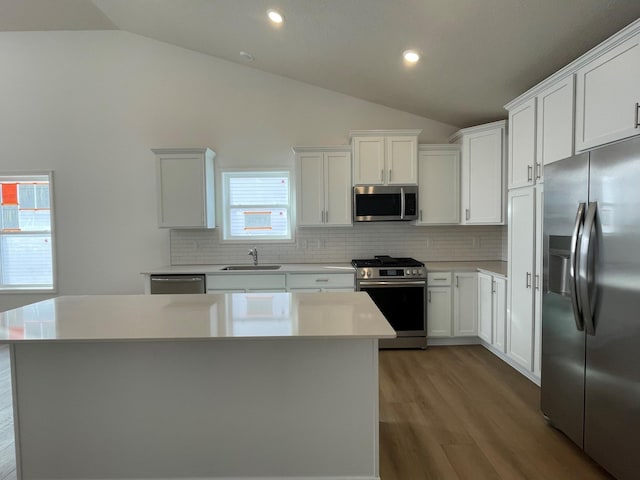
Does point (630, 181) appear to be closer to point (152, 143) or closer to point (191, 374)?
point (191, 374)

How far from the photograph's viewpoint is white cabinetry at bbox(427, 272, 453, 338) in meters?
3.73

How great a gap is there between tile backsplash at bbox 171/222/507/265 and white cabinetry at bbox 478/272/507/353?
0.69 metres

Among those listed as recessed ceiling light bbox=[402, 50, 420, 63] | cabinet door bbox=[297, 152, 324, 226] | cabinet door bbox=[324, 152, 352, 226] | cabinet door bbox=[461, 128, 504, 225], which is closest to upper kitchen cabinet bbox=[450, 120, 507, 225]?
cabinet door bbox=[461, 128, 504, 225]

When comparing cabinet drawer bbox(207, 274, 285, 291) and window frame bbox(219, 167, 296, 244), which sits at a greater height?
window frame bbox(219, 167, 296, 244)

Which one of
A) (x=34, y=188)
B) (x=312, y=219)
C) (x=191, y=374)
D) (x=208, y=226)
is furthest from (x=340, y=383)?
(x=34, y=188)

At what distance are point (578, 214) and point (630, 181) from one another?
1.02 feet

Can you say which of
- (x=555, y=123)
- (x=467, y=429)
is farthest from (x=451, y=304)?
(x=555, y=123)

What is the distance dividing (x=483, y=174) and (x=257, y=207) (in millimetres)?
2646

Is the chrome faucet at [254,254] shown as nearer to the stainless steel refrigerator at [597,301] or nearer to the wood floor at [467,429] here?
the wood floor at [467,429]

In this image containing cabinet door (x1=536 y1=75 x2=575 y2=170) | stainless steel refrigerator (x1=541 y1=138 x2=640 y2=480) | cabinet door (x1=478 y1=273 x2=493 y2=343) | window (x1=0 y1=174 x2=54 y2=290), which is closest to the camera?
stainless steel refrigerator (x1=541 y1=138 x2=640 y2=480)

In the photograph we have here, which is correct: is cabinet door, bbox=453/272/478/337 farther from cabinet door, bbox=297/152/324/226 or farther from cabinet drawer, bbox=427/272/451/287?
cabinet door, bbox=297/152/324/226

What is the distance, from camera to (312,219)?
393 cm

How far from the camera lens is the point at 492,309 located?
134 inches

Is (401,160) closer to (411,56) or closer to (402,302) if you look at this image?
(411,56)
